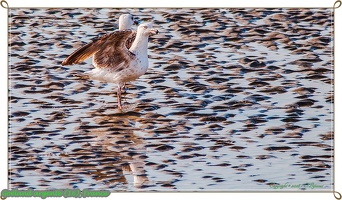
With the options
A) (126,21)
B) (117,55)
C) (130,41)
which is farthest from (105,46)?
(126,21)

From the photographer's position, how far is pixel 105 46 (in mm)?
18219

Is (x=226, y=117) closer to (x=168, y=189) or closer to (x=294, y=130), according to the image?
(x=294, y=130)

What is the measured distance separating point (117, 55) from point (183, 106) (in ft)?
4.75

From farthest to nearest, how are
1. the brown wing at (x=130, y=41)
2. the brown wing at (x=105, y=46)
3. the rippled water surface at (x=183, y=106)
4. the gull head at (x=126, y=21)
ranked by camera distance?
the gull head at (x=126, y=21) → the brown wing at (x=130, y=41) → the brown wing at (x=105, y=46) → the rippled water surface at (x=183, y=106)

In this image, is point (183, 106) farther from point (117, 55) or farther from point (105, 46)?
point (105, 46)

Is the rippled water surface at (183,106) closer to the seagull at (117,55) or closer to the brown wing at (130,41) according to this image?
the seagull at (117,55)

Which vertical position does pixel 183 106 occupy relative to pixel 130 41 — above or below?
below

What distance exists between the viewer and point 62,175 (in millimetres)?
15227

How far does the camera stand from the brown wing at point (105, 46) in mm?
18078

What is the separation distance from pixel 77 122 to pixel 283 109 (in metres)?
3.51

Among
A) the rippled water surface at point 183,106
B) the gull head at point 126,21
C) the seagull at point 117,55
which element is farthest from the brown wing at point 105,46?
the gull head at point 126,21

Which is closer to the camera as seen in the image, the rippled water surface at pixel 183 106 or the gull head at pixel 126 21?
the rippled water surface at pixel 183 106

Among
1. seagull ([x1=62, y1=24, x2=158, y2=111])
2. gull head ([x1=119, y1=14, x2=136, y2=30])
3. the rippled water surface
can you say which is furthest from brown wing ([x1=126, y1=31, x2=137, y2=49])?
gull head ([x1=119, y1=14, x2=136, y2=30])

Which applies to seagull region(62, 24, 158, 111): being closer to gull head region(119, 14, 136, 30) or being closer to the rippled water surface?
the rippled water surface
